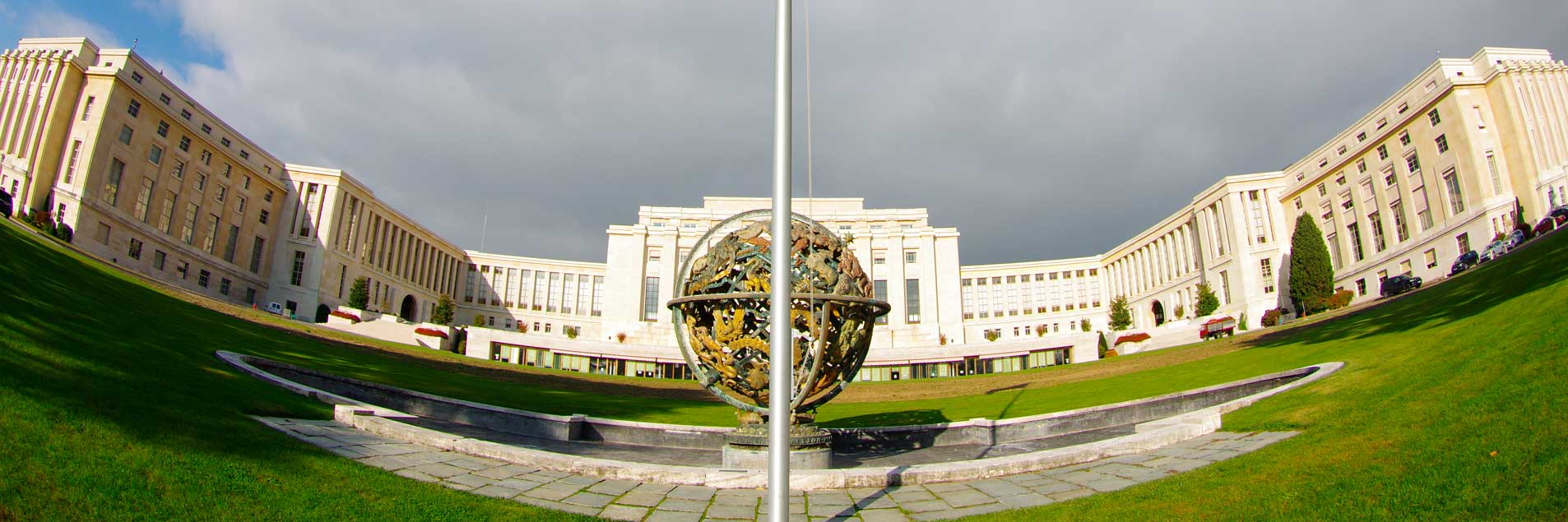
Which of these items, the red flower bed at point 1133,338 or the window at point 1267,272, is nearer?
the red flower bed at point 1133,338

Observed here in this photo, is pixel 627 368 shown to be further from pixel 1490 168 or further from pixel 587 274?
pixel 1490 168

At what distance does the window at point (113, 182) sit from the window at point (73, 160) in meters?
1.70

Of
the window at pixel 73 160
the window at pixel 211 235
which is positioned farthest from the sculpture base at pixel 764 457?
the window at pixel 211 235

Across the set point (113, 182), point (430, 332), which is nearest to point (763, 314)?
point (430, 332)

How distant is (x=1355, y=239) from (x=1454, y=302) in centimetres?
4198

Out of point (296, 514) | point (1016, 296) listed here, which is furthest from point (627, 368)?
point (1016, 296)

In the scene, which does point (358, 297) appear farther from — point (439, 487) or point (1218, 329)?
point (1218, 329)

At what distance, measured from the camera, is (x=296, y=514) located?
5.27m

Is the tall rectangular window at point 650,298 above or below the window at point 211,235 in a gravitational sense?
below

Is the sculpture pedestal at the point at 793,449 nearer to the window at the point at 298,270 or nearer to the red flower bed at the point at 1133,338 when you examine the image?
the red flower bed at the point at 1133,338

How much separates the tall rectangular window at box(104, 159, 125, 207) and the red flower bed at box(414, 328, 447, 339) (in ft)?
69.2

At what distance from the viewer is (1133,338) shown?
50.0 meters

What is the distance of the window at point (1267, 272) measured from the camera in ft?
201

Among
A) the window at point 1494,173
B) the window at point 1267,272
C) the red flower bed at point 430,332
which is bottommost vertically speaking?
the red flower bed at point 430,332
